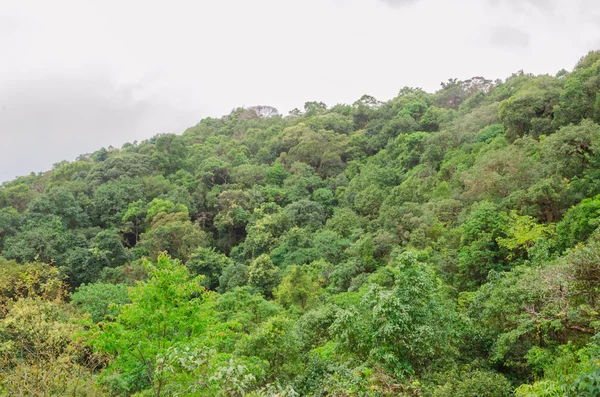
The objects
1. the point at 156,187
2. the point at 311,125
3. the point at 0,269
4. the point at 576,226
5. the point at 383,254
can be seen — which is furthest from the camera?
the point at 311,125

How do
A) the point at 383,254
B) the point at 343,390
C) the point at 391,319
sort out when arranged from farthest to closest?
1. the point at 383,254
2. the point at 391,319
3. the point at 343,390

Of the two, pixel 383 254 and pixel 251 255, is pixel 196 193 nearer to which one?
pixel 251 255

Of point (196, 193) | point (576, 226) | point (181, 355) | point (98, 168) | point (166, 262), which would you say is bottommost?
point (576, 226)

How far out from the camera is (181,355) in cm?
485

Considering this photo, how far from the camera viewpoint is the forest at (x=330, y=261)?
6848 millimetres

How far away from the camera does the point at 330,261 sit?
21.3 meters

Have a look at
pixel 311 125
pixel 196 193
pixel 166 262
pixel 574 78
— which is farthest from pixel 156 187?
pixel 574 78

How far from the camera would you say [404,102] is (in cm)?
4222

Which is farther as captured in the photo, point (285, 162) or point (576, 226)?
point (285, 162)

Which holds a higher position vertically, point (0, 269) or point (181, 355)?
point (0, 269)

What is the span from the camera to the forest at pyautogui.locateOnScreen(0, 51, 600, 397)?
6.85m

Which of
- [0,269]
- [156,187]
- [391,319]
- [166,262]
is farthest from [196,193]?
[391,319]

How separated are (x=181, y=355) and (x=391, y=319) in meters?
4.39

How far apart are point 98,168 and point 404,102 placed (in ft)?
106
